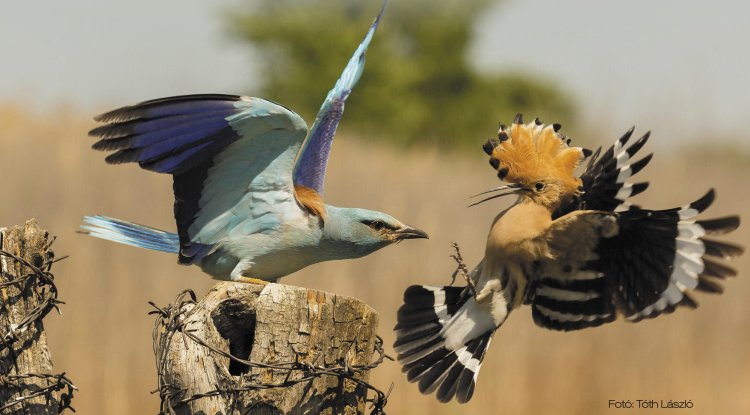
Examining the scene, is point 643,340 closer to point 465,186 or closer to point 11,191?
point 465,186

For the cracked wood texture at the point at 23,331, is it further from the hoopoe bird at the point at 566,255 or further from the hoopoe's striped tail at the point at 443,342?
the hoopoe's striped tail at the point at 443,342

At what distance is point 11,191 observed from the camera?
7871 millimetres

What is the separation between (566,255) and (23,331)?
7.17 ft

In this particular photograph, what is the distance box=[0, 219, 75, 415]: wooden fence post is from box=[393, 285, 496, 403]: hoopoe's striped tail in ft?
6.34

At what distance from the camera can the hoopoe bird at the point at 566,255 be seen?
12.8 ft

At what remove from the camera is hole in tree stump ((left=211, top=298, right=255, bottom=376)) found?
8.73 ft

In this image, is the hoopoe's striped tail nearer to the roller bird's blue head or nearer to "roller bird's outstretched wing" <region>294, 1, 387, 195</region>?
the roller bird's blue head

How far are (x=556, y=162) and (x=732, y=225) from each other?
0.70 m

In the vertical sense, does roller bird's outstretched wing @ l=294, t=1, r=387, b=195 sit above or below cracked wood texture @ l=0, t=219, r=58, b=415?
above

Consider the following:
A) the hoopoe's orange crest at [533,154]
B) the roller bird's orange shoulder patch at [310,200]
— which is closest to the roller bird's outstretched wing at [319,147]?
the roller bird's orange shoulder patch at [310,200]

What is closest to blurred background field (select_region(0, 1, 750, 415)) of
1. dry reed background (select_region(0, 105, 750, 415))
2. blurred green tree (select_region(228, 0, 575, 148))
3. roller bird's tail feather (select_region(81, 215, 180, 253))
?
dry reed background (select_region(0, 105, 750, 415))

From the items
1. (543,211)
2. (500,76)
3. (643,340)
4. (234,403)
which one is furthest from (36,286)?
(500,76)

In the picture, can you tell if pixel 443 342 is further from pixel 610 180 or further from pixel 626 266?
pixel 610 180

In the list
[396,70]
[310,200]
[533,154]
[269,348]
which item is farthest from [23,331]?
[396,70]
